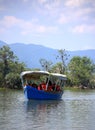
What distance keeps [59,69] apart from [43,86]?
80946 mm

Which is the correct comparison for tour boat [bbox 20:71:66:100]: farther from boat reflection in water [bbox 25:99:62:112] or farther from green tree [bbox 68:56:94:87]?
green tree [bbox 68:56:94:87]

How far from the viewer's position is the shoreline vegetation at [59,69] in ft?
354

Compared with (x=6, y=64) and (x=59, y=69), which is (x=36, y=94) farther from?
(x=59, y=69)

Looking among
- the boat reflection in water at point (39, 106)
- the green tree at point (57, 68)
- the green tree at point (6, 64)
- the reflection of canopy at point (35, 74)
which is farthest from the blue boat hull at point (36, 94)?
the green tree at point (57, 68)

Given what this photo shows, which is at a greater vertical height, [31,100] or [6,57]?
[6,57]

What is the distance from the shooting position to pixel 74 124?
1121 inches

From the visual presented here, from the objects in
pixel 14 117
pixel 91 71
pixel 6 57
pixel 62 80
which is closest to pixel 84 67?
pixel 91 71

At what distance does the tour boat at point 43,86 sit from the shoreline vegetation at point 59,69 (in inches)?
1953

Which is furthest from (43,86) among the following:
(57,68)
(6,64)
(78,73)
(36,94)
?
(78,73)

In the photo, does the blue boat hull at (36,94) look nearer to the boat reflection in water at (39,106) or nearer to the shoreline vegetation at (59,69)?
the boat reflection in water at (39,106)

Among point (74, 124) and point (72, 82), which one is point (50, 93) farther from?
point (72, 82)

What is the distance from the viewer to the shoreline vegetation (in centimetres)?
10775

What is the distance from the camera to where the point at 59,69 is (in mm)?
134375

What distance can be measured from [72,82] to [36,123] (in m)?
107
